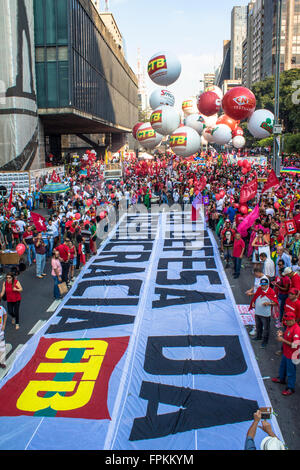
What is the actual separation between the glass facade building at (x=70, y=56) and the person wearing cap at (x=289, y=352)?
100.0 ft

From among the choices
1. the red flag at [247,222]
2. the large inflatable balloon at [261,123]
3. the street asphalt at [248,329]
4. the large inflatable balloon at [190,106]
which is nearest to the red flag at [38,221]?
the street asphalt at [248,329]

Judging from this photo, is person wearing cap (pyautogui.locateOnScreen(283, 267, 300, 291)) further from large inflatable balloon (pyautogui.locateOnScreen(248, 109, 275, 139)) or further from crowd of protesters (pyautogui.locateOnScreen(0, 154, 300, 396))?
large inflatable balloon (pyautogui.locateOnScreen(248, 109, 275, 139))

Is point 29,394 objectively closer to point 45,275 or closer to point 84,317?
point 84,317

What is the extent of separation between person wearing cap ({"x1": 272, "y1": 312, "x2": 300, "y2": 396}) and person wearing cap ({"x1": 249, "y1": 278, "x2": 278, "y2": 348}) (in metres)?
0.99

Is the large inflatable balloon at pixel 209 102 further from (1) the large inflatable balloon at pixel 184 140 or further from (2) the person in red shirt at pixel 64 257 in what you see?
(2) the person in red shirt at pixel 64 257

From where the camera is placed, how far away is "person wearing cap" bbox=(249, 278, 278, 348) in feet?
25.6

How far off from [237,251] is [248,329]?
357cm

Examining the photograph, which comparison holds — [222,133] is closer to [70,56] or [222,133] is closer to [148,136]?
[148,136]

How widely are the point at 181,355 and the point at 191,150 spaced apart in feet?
52.4

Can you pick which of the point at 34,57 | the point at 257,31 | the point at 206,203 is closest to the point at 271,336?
the point at 206,203

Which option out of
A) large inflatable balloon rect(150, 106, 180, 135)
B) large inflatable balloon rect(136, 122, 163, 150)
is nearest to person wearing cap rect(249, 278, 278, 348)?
large inflatable balloon rect(150, 106, 180, 135)

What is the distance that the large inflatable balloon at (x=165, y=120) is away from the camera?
74.2ft

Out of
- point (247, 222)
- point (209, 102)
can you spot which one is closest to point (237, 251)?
point (247, 222)

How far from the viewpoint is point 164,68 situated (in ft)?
75.9
